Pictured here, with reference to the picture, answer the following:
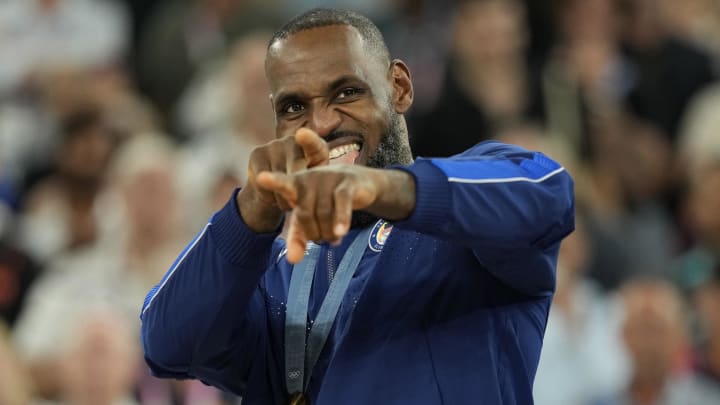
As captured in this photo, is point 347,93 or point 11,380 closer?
point 347,93

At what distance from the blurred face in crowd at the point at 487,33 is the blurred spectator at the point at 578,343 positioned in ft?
5.08

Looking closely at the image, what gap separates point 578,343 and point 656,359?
1.63 feet

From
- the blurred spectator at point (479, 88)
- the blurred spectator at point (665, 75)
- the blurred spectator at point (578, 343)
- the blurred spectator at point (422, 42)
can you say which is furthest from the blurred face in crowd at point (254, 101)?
the blurred spectator at point (665, 75)

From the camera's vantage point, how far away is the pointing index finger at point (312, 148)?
2859mm

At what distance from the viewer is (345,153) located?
11.0ft

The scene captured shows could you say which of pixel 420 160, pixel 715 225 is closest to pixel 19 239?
pixel 715 225

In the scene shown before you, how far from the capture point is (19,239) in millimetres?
7730

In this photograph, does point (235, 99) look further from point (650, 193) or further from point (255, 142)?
point (650, 193)

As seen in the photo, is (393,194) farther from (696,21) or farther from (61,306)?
(696,21)

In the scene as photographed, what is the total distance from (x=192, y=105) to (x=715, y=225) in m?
3.47

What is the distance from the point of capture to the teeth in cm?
331

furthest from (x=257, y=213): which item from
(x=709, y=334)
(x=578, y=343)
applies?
(x=709, y=334)

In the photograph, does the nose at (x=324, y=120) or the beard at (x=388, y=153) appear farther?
the beard at (x=388, y=153)

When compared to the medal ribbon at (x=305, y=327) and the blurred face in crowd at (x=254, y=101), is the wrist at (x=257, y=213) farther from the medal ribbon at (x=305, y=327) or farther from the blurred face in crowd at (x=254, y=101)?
the blurred face in crowd at (x=254, y=101)
